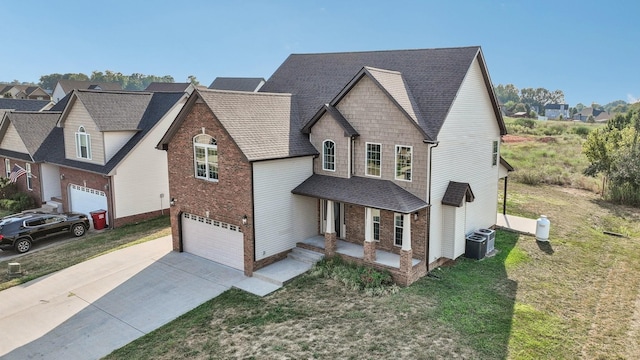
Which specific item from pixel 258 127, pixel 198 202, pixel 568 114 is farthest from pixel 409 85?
pixel 568 114

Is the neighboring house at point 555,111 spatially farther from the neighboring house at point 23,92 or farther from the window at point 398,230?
the window at point 398,230

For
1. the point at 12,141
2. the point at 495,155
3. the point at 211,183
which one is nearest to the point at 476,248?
the point at 495,155

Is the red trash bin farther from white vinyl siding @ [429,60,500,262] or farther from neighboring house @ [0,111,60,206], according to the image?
white vinyl siding @ [429,60,500,262]

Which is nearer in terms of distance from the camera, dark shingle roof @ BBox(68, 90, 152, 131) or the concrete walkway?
the concrete walkway

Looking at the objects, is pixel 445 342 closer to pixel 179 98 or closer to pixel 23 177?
pixel 179 98

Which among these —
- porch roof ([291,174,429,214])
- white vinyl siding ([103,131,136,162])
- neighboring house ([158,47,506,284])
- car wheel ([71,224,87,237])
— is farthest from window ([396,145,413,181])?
car wheel ([71,224,87,237])

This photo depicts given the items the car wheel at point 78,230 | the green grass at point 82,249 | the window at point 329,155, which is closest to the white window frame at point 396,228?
the window at point 329,155

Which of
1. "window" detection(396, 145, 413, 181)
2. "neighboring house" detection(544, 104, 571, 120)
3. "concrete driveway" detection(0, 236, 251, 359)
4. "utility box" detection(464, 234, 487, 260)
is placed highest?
"neighboring house" detection(544, 104, 571, 120)
